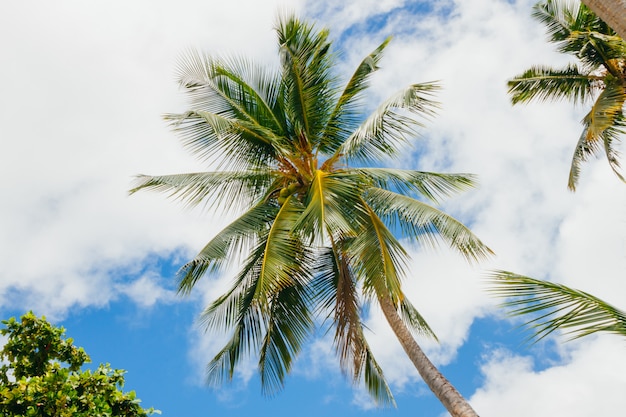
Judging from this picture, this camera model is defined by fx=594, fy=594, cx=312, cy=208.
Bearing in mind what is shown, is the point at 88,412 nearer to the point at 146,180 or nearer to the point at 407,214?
the point at 146,180

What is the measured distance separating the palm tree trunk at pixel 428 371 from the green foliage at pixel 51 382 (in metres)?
4.00

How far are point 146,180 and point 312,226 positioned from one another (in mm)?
3582

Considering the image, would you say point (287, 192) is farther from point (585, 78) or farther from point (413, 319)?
point (585, 78)

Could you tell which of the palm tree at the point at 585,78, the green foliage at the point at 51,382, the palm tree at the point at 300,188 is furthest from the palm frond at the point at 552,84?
the green foliage at the point at 51,382

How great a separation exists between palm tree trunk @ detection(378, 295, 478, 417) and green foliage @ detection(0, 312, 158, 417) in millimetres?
3995

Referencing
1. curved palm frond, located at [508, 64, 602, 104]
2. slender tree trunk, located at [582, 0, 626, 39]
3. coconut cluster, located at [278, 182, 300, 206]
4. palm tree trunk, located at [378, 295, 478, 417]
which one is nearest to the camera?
slender tree trunk, located at [582, 0, 626, 39]

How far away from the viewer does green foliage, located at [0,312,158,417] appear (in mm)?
6258

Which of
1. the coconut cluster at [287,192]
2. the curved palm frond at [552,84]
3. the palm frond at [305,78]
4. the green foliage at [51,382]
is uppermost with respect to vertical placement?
the curved palm frond at [552,84]

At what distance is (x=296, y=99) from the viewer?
1052 centimetres

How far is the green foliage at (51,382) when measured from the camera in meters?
6.26

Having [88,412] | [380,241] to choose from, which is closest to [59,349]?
[88,412]

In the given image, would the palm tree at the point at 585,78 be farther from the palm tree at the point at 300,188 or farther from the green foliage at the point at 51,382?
the green foliage at the point at 51,382

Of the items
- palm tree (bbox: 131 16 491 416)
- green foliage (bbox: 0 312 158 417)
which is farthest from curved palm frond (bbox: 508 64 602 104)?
green foliage (bbox: 0 312 158 417)

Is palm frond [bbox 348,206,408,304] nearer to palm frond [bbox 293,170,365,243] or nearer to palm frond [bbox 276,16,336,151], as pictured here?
palm frond [bbox 293,170,365,243]
